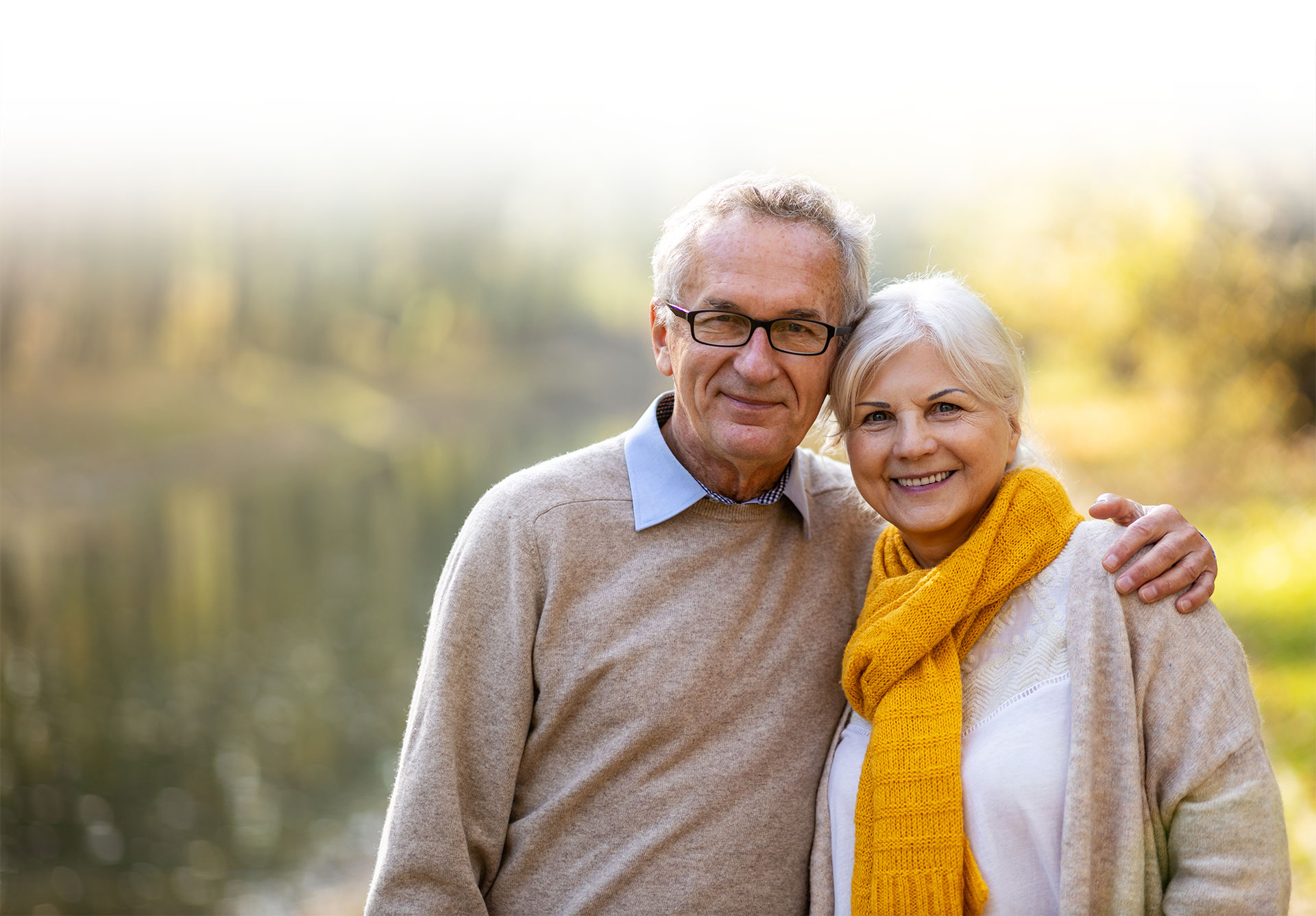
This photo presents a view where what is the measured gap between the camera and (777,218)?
85.9 inches

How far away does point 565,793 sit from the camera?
209 centimetres

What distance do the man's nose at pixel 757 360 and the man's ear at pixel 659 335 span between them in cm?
23

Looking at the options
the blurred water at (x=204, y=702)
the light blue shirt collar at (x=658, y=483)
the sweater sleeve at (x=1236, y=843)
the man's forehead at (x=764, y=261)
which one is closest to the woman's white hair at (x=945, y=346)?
the man's forehead at (x=764, y=261)

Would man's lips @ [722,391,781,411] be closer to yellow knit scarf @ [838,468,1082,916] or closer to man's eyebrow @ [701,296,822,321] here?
man's eyebrow @ [701,296,822,321]

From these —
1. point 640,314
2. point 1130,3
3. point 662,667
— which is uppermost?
point 1130,3

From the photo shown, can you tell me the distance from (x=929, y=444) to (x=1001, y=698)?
17.8 inches

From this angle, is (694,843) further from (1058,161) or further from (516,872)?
(1058,161)

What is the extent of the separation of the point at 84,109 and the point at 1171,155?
12001mm

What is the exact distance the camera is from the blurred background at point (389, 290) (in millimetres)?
7316

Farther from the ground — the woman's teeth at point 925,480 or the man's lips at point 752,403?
the man's lips at point 752,403

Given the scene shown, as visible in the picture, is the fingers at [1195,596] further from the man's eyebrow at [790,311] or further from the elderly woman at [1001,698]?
the man's eyebrow at [790,311]

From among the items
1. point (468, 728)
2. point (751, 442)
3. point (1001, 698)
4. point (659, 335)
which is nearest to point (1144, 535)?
point (1001, 698)

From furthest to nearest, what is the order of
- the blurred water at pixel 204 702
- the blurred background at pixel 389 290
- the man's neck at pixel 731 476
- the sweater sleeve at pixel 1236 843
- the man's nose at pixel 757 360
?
the blurred background at pixel 389 290 < the blurred water at pixel 204 702 < the man's neck at pixel 731 476 < the man's nose at pixel 757 360 < the sweater sleeve at pixel 1236 843

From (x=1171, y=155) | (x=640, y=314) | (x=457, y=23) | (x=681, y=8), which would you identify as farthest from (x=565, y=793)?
(x=640, y=314)
